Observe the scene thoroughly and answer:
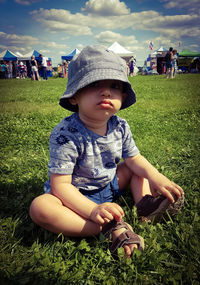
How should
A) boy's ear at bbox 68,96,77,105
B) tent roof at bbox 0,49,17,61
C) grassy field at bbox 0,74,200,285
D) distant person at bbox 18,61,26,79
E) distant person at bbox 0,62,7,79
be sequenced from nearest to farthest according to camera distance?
grassy field at bbox 0,74,200,285 → boy's ear at bbox 68,96,77,105 → distant person at bbox 18,61,26,79 → distant person at bbox 0,62,7,79 → tent roof at bbox 0,49,17,61

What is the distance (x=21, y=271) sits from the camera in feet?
4.34

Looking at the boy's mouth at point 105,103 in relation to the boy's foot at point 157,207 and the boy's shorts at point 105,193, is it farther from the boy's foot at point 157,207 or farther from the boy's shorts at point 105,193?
the boy's foot at point 157,207

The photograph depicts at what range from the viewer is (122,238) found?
1.42m

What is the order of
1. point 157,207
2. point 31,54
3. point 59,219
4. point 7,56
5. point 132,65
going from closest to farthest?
point 59,219 → point 157,207 → point 132,65 → point 7,56 → point 31,54

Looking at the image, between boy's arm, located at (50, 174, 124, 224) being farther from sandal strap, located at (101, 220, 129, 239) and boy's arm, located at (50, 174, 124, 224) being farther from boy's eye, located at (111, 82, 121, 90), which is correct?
boy's eye, located at (111, 82, 121, 90)

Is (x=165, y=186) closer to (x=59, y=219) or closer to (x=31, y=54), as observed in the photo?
(x=59, y=219)

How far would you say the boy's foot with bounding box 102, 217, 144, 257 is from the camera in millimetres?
1404

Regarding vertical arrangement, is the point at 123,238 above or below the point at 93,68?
below

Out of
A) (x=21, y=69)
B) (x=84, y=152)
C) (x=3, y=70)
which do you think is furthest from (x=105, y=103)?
(x=3, y=70)

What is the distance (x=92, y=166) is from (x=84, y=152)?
0.14 m

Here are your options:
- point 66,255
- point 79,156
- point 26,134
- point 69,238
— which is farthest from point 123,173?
point 26,134

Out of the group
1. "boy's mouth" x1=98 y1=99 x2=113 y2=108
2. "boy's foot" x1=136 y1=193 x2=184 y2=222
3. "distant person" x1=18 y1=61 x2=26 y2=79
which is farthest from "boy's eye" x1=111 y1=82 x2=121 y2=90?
"distant person" x1=18 y1=61 x2=26 y2=79

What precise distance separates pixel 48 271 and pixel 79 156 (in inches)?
Answer: 33.3

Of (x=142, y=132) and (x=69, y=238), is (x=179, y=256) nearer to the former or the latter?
Result: (x=69, y=238)
